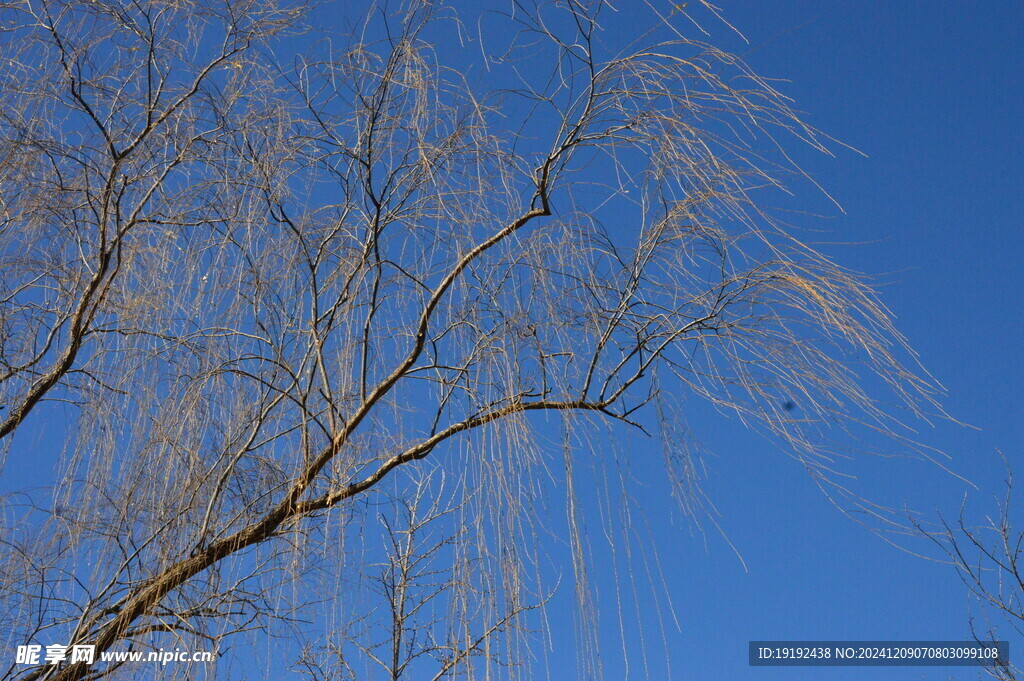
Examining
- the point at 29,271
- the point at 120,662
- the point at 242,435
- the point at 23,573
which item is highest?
the point at 29,271

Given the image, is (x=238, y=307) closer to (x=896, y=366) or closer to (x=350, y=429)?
(x=350, y=429)

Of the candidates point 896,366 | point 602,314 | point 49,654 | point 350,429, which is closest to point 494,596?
point 350,429

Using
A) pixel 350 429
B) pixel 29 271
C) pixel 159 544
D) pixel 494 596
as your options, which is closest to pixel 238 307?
pixel 350 429

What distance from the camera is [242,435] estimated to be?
2.44m

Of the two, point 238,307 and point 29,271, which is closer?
point 238,307

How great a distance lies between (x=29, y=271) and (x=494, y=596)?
5.72 feet

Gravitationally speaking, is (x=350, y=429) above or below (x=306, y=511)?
above

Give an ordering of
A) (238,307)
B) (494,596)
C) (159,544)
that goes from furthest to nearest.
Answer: (238,307) → (159,544) → (494,596)

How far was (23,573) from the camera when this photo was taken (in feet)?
8.49

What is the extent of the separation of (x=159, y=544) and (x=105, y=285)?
734 millimetres

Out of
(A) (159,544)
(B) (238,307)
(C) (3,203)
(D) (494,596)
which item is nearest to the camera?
(D) (494,596)

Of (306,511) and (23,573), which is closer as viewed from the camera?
(306,511)

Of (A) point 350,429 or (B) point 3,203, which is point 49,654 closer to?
(A) point 350,429

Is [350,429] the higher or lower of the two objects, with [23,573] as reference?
higher
